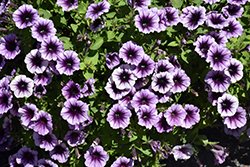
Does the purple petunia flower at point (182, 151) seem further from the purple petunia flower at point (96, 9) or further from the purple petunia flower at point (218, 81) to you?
the purple petunia flower at point (96, 9)

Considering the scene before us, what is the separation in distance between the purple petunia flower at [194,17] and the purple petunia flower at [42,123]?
2.05 meters

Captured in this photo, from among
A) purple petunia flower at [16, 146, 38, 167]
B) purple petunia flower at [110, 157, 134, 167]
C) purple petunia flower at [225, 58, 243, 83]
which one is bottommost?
purple petunia flower at [16, 146, 38, 167]

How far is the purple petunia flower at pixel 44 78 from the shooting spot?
126 inches

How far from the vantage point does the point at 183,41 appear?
10.7 ft

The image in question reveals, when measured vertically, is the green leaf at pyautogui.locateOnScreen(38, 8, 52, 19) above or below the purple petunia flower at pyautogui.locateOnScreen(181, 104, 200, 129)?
above

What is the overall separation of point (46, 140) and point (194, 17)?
2448 millimetres

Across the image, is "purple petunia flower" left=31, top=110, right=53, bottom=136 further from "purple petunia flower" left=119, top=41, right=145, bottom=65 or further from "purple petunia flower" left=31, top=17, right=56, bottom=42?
"purple petunia flower" left=119, top=41, right=145, bottom=65

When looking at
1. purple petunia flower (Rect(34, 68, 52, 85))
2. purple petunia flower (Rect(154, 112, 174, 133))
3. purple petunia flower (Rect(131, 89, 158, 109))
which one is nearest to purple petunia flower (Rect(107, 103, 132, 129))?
purple petunia flower (Rect(131, 89, 158, 109))

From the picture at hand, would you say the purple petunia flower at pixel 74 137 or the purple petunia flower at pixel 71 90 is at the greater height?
the purple petunia flower at pixel 71 90

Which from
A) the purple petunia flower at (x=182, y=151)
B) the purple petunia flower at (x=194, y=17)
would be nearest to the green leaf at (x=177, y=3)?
the purple petunia flower at (x=194, y=17)

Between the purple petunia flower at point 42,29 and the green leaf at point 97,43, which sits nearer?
the purple petunia flower at point 42,29

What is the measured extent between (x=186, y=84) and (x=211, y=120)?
96 cm

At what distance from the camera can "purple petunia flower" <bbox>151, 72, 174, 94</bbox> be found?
310 centimetres

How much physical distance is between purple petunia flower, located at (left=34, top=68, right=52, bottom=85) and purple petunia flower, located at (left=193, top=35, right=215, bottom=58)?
5.90 feet
